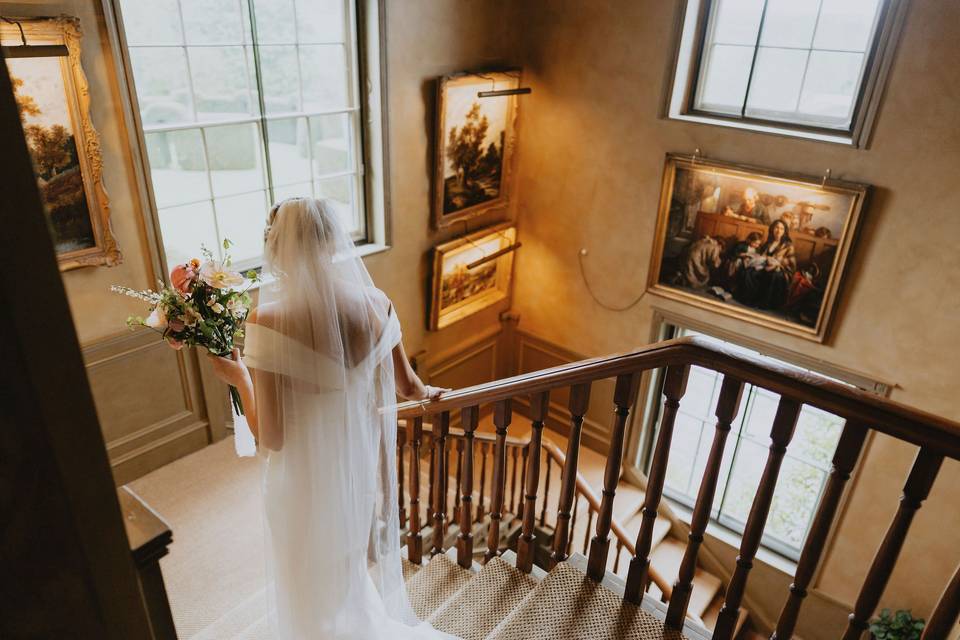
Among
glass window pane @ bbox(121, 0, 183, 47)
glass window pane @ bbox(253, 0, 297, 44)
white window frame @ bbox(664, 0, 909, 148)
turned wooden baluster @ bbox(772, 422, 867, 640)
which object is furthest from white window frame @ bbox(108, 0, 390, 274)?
turned wooden baluster @ bbox(772, 422, 867, 640)

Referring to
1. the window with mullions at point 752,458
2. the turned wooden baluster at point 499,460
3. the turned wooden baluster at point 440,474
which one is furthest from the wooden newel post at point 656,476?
the window with mullions at point 752,458

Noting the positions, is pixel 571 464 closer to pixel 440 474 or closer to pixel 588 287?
pixel 440 474

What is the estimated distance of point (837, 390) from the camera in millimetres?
1476

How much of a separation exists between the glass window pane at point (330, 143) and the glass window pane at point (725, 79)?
3.14m

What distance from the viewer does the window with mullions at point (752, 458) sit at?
5.81 m

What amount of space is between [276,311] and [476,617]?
1.36m

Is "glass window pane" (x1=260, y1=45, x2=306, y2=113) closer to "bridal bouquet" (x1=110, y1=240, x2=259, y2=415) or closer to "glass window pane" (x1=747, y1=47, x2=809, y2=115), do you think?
"bridal bouquet" (x1=110, y1=240, x2=259, y2=415)

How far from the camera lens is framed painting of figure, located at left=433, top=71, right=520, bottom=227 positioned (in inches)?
231

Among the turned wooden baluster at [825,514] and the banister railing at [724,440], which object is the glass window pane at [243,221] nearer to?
the banister railing at [724,440]

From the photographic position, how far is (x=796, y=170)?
16.8ft

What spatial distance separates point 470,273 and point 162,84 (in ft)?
11.2

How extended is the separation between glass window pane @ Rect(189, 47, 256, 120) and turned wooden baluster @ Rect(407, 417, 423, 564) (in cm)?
282

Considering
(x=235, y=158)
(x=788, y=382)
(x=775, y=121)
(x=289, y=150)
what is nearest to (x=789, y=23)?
(x=775, y=121)

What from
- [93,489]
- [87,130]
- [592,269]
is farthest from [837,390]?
→ [592,269]
